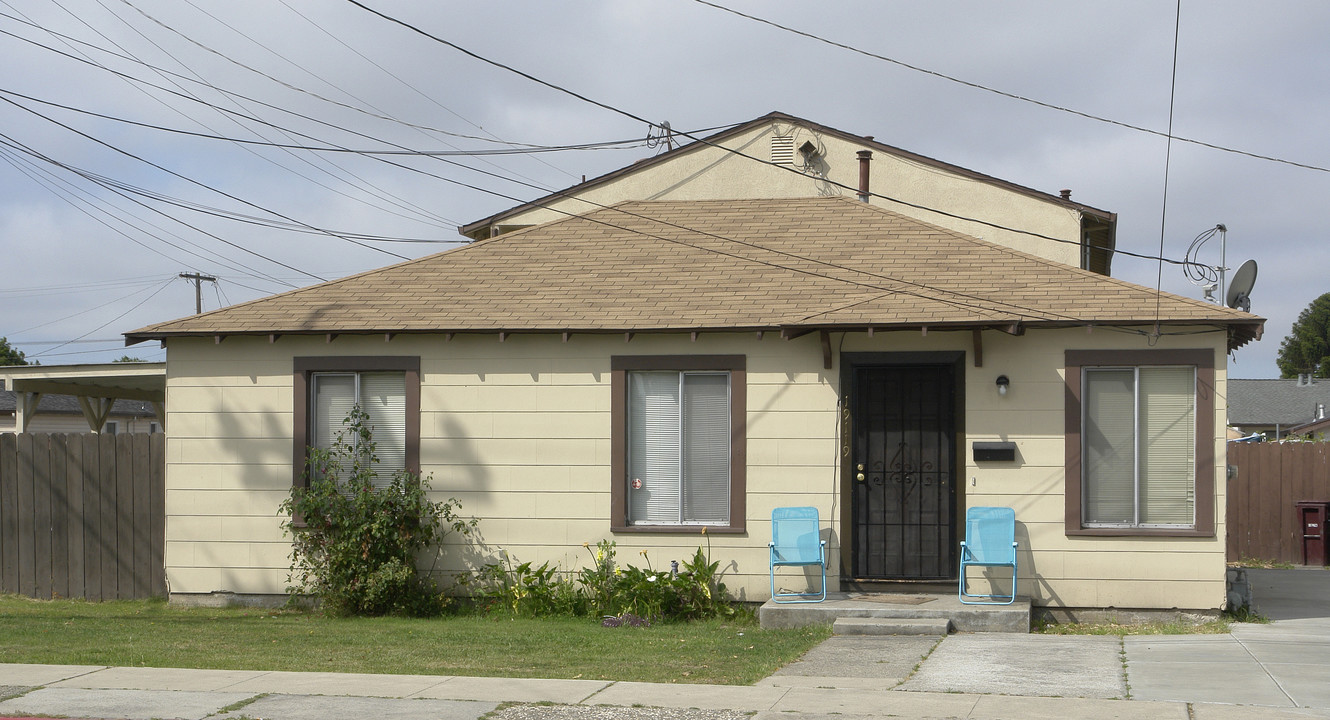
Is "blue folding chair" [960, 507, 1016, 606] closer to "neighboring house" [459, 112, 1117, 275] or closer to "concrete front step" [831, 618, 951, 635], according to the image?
"concrete front step" [831, 618, 951, 635]

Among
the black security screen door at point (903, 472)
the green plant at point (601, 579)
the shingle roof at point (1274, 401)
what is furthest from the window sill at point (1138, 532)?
the shingle roof at point (1274, 401)

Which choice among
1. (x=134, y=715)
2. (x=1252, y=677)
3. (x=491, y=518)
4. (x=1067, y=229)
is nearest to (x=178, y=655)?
(x=134, y=715)

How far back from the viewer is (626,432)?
40.7 ft

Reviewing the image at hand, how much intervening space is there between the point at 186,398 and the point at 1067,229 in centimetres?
1231

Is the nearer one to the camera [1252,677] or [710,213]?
[1252,677]

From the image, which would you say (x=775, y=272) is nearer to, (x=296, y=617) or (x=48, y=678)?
(x=296, y=617)

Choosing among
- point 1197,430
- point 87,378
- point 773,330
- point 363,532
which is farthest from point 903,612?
point 87,378

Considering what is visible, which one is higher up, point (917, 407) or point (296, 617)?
point (917, 407)

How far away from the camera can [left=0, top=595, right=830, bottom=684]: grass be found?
9008 mm

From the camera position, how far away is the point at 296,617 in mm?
12336

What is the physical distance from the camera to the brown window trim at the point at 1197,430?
1130 centimetres

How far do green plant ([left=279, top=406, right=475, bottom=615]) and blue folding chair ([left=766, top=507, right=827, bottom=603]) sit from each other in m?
3.20

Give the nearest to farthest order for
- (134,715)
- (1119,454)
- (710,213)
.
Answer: (134,715) < (1119,454) < (710,213)

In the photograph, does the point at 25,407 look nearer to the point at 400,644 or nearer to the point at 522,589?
the point at 522,589
